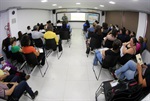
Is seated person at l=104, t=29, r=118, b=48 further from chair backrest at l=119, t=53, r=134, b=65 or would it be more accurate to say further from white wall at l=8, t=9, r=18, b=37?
white wall at l=8, t=9, r=18, b=37

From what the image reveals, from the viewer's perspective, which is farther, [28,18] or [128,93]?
[28,18]

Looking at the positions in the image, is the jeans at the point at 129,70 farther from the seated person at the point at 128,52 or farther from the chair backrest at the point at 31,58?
the chair backrest at the point at 31,58

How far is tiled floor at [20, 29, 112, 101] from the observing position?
275cm

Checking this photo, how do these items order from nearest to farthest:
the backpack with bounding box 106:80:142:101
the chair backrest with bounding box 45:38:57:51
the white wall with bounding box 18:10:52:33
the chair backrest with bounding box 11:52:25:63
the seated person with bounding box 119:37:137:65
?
the backpack with bounding box 106:80:142:101 → the seated person with bounding box 119:37:137:65 → the chair backrest with bounding box 11:52:25:63 → the chair backrest with bounding box 45:38:57:51 → the white wall with bounding box 18:10:52:33

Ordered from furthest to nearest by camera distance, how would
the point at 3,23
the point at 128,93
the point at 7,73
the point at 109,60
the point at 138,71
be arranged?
the point at 3,23, the point at 109,60, the point at 7,73, the point at 138,71, the point at 128,93

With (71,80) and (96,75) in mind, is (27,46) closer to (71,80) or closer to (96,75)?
(71,80)

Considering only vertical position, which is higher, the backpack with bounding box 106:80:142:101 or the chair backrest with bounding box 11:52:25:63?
the chair backrest with bounding box 11:52:25:63

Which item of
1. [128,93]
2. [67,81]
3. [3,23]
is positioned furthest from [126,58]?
[3,23]

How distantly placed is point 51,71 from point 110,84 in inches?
73.8

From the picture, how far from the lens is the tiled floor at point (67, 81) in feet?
9.01

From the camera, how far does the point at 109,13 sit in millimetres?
9516

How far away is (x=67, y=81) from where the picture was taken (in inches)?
128

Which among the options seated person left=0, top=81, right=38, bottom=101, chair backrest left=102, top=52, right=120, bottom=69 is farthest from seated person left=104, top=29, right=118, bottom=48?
seated person left=0, top=81, right=38, bottom=101

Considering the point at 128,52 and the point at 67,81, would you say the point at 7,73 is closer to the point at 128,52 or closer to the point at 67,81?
the point at 67,81
